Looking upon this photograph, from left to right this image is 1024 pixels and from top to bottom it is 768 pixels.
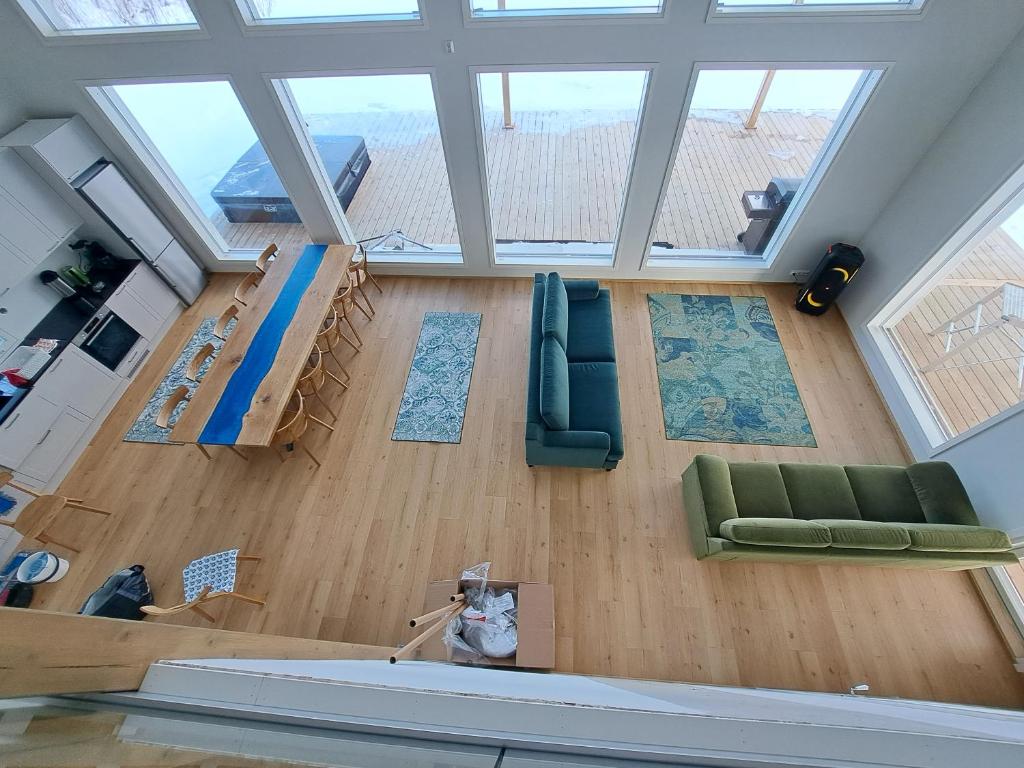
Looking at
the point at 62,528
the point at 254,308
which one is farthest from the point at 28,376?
the point at 254,308

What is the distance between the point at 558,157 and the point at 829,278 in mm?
2980

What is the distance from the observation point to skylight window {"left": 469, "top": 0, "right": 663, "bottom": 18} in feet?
9.97

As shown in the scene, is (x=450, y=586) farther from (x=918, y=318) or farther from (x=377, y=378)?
(x=918, y=318)

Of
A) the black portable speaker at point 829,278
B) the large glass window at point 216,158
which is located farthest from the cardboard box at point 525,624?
the black portable speaker at point 829,278

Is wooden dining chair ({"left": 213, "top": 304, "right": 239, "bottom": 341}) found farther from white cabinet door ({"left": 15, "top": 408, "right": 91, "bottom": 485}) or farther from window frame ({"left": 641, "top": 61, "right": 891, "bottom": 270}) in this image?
window frame ({"left": 641, "top": 61, "right": 891, "bottom": 270})

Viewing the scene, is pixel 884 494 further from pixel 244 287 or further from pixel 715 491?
pixel 244 287

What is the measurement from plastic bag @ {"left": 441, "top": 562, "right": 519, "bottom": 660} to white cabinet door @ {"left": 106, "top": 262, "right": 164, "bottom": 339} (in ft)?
13.4

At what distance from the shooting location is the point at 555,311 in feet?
11.6

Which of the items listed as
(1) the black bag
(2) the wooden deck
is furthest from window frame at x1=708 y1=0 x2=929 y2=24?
(1) the black bag

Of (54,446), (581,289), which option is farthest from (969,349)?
(54,446)

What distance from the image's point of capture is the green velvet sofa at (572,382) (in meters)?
3.17

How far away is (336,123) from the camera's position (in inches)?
163

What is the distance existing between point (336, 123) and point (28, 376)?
10.8ft

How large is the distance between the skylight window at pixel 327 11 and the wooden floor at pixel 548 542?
2678 mm
